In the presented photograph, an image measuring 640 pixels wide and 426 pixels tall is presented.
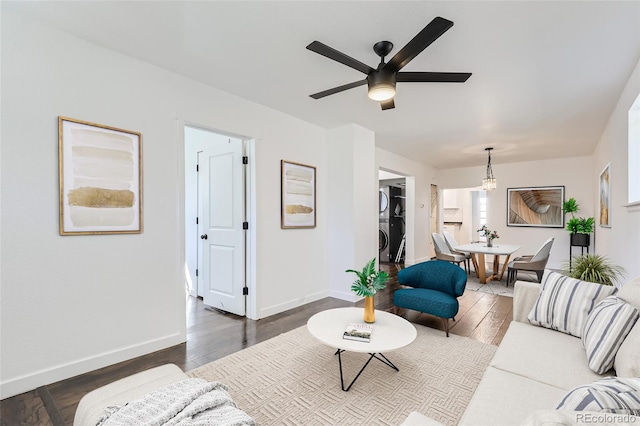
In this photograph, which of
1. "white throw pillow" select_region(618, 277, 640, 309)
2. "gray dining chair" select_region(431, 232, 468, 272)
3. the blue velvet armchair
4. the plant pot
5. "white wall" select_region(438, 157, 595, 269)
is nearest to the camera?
"white throw pillow" select_region(618, 277, 640, 309)

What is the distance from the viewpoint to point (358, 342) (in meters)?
1.96

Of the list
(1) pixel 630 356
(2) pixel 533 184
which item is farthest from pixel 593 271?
(2) pixel 533 184

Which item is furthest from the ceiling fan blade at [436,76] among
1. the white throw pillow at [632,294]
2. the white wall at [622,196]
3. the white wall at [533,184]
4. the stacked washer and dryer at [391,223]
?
the white wall at [533,184]

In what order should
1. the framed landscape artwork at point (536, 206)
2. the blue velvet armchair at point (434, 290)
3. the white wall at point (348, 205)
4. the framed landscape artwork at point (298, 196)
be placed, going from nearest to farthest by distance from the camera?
1. the blue velvet armchair at point (434, 290)
2. the framed landscape artwork at point (298, 196)
3. the white wall at point (348, 205)
4. the framed landscape artwork at point (536, 206)

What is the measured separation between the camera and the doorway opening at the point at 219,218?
3611 mm

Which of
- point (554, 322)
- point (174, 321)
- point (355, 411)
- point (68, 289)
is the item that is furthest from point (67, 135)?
point (554, 322)

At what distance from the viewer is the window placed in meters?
2.70

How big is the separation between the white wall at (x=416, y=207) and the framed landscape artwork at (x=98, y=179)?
16.5ft

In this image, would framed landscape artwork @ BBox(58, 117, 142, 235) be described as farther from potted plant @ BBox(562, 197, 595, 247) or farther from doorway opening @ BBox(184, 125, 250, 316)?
potted plant @ BBox(562, 197, 595, 247)

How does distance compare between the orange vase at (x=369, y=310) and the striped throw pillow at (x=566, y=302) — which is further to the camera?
the orange vase at (x=369, y=310)

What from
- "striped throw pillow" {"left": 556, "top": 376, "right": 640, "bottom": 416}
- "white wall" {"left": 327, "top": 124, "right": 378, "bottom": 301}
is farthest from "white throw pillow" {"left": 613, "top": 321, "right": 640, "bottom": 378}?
"white wall" {"left": 327, "top": 124, "right": 378, "bottom": 301}

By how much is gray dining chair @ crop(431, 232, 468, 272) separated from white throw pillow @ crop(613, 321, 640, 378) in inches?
172

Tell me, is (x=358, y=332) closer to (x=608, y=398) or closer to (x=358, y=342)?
(x=358, y=342)

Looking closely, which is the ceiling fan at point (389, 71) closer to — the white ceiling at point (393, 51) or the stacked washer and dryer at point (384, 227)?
the white ceiling at point (393, 51)
